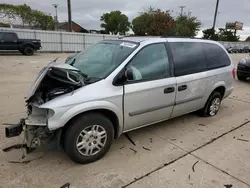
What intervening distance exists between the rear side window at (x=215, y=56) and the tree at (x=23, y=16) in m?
31.2

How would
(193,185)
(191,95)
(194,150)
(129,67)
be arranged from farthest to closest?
(191,95) → (194,150) → (129,67) → (193,185)

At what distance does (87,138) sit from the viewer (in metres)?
2.66

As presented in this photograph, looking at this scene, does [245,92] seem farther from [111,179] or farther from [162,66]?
[111,179]

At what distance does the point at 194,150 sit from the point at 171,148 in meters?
0.34

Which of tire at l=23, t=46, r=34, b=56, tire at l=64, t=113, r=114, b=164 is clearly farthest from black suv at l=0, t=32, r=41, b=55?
tire at l=64, t=113, r=114, b=164

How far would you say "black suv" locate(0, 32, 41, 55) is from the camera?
15.3 meters

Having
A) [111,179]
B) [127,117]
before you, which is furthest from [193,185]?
[127,117]

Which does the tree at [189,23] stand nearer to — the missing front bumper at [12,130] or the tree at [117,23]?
the tree at [117,23]

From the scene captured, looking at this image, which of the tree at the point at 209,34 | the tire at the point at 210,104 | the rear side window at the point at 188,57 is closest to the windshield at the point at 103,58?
the rear side window at the point at 188,57

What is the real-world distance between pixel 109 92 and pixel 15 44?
52.1ft

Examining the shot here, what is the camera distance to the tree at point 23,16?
28.2 metres

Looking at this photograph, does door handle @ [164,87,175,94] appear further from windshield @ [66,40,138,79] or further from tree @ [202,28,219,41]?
tree @ [202,28,219,41]

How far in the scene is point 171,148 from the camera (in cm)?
320

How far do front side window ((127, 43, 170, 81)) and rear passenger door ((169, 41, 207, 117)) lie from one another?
0.22 m
